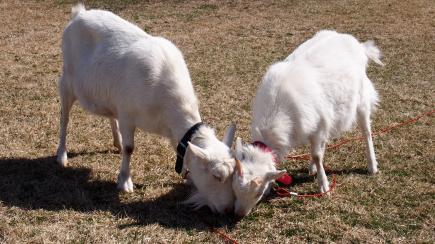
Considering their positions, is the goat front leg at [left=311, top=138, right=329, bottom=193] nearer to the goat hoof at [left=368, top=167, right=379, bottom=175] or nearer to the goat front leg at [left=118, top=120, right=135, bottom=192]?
the goat hoof at [left=368, top=167, right=379, bottom=175]

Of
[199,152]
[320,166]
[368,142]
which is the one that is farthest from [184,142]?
[368,142]

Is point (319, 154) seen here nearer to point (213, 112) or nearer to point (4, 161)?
point (213, 112)

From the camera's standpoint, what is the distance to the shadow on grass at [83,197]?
16.1 feet

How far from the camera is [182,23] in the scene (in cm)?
1522

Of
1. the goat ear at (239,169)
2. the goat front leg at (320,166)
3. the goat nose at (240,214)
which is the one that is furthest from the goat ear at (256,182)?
the goat front leg at (320,166)

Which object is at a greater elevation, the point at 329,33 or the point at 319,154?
the point at 329,33

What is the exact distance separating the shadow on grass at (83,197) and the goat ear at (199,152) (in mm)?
687

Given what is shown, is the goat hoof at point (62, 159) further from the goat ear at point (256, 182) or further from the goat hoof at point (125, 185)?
the goat ear at point (256, 182)

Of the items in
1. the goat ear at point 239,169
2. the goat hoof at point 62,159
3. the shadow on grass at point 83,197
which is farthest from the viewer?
the goat hoof at point 62,159

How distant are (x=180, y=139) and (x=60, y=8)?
13424 mm

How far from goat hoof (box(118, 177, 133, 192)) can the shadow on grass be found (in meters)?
0.08

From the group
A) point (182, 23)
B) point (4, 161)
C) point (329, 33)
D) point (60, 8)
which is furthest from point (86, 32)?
point (60, 8)

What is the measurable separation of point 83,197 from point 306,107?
2.52 metres

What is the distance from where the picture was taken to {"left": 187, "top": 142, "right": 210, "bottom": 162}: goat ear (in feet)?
15.1
